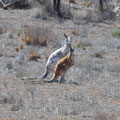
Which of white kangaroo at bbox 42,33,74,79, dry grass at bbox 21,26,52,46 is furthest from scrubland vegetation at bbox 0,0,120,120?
white kangaroo at bbox 42,33,74,79

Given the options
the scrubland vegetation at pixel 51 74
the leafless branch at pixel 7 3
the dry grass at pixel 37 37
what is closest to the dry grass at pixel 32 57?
the scrubland vegetation at pixel 51 74

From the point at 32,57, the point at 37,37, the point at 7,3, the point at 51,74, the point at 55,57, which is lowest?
the point at 7,3

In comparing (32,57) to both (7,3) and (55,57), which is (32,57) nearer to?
(55,57)

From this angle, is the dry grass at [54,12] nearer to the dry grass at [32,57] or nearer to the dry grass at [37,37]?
the dry grass at [37,37]

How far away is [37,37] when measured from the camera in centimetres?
1820

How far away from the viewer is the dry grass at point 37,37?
18.2 metres

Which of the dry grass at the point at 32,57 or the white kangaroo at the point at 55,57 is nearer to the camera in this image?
the white kangaroo at the point at 55,57

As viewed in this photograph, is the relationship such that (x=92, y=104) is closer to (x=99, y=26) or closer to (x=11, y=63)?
(x=11, y=63)

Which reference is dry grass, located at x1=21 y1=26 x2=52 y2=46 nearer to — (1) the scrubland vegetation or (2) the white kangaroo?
(1) the scrubland vegetation

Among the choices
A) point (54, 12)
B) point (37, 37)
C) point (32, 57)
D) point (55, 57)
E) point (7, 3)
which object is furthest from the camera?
point (7, 3)

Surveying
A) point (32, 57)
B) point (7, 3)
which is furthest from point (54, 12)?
point (32, 57)

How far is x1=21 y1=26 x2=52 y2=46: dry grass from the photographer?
59.7 ft

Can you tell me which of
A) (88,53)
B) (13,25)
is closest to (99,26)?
(13,25)

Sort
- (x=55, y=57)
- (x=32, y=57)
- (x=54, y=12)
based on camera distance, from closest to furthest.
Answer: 1. (x=55, y=57)
2. (x=32, y=57)
3. (x=54, y=12)
